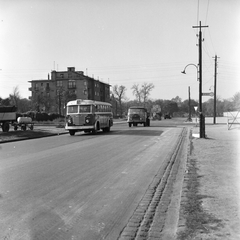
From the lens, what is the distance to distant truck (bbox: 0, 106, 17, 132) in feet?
91.1

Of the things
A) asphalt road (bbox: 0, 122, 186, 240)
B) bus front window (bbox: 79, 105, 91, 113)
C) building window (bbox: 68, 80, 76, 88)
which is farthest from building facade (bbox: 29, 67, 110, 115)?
asphalt road (bbox: 0, 122, 186, 240)

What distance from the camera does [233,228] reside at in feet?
14.0

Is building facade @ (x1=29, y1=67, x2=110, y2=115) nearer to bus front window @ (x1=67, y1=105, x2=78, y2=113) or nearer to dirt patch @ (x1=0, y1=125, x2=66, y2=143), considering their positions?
dirt patch @ (x1=0, y1=125, x2=66, y2=143)

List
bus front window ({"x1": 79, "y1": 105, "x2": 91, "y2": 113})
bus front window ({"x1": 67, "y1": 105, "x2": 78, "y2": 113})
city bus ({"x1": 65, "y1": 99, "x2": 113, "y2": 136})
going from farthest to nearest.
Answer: bus front window ({"x1": 67, "y1": 105, "x2": 78, "y2": 113}) → bus front window ({"x1": 79, "y1": 105, "x2": 91, "y2": 113}) → city bus ({"x1": 65, "y1": 99, "x2": 113, "y2": 136})

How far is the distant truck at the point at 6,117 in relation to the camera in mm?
27781

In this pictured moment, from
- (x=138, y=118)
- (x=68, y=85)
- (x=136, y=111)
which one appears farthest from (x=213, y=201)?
(x=68, y=85)

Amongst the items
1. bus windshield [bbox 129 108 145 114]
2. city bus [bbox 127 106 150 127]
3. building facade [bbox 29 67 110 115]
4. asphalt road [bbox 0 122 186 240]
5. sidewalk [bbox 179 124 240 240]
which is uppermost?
building facade [bbox 29 67 110 115]

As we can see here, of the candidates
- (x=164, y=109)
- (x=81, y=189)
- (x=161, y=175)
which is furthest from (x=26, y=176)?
(x=164, y=109)

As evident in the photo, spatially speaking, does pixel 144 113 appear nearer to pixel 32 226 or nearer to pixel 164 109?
pixel 32 226

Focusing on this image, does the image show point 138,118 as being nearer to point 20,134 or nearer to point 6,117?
point 6,117

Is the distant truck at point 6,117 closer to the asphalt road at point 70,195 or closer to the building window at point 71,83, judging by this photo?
the asphalt road at point 70,195

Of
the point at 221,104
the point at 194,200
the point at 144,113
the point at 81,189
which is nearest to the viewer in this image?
the point at 194,200

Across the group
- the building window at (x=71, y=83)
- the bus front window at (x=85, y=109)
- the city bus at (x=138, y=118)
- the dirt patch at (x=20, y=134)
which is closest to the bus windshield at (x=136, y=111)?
the city bus at (x=138, y=118)

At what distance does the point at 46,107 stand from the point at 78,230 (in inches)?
2885
